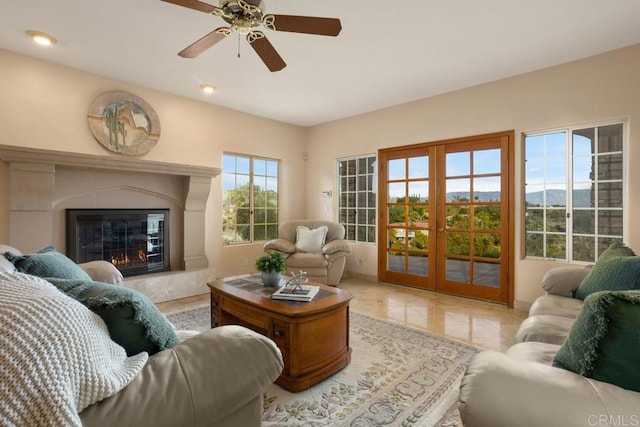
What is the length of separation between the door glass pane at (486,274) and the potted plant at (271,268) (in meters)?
2.73

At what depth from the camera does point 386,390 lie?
2.00 meters

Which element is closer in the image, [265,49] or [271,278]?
[265,49]

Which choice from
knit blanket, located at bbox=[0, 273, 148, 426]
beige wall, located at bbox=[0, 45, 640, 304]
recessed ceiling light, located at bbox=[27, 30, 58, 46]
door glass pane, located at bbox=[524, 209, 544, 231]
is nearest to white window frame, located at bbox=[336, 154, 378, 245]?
beige wall, located at bbox=[0, 45, 640, 304]

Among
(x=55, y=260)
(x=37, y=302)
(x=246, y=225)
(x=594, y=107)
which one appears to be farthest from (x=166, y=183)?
(x=594, y=107)

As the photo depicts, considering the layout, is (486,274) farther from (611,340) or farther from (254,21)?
(254,21)

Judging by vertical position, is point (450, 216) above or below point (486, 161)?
below

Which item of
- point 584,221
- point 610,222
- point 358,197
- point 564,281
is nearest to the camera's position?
point 564,281

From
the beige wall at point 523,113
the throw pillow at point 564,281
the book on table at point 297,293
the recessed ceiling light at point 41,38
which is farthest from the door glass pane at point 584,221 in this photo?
the recessed ceiling light at point 41,38

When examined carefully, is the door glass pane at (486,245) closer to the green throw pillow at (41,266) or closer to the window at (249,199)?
the window at (249,199)

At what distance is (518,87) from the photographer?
3.62 m

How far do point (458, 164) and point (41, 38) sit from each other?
4.69 metres

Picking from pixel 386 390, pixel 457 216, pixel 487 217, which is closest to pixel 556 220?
pixel 487 217

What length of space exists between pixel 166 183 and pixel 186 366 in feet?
12.5

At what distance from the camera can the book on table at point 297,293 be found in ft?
7.29
